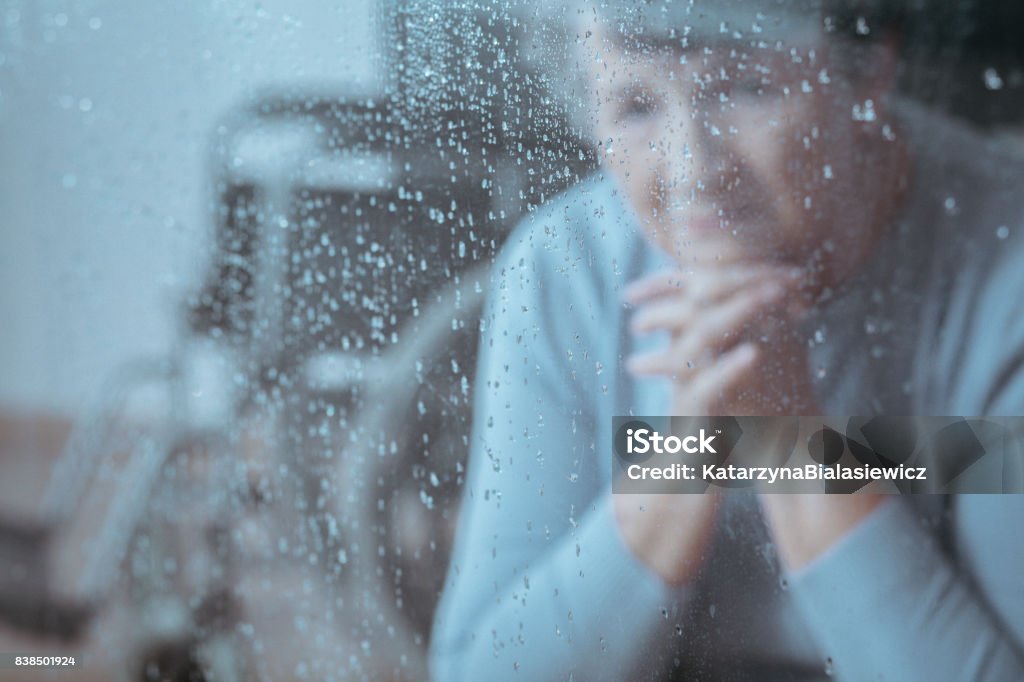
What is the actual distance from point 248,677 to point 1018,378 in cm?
59

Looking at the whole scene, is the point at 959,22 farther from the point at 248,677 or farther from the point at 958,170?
the point at 248,677

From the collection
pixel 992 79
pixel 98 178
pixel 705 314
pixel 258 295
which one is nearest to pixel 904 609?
pixel 705 314

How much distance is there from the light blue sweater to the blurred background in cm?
3

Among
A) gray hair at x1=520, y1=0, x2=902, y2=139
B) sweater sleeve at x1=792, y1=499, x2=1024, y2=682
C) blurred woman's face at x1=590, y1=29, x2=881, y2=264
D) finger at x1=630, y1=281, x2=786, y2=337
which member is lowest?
sweater sleeve at x1=792, y1=499, x2=1024, y2=682

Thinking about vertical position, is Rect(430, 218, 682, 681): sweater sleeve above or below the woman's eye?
below

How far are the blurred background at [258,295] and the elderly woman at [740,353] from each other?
0.11ft

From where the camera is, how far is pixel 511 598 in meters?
0.65

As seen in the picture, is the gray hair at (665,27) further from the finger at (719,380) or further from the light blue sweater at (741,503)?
the finger at (719,380)

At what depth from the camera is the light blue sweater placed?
1.88 feet

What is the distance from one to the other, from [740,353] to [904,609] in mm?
212

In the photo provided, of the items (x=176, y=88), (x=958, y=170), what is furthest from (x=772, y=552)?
(x=176, y=88)

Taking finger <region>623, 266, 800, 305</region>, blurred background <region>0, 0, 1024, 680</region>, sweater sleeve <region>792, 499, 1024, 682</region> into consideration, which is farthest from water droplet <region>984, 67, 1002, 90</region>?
sweater sleeve <region>792, 499, 1024, 682</region>

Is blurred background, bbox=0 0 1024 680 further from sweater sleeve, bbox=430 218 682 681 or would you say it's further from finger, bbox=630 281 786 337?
finger, bbox=630 281 786 337

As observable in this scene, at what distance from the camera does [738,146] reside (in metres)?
0.60
